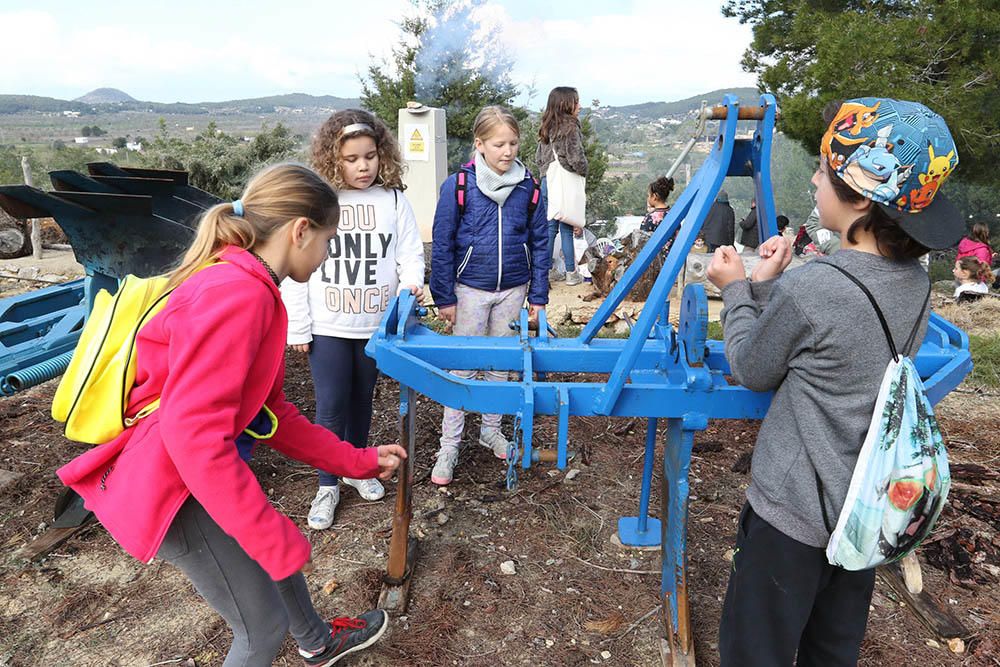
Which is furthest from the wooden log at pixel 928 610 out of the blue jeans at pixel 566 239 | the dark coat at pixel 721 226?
the blue jeans at pixel 566 239

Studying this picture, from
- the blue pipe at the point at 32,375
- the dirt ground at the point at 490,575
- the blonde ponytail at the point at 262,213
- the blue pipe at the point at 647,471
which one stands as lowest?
the dirt ground at the point at 490,575

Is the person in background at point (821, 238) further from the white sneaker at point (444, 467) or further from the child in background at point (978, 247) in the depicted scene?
the white sneaker at point (444, 467)

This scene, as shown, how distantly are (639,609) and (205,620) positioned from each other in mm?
1613

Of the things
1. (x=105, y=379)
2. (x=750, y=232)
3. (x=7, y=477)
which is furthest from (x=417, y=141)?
(x=105, y=379)

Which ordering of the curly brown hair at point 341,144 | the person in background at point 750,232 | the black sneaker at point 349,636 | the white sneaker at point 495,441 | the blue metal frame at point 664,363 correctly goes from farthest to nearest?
the person in background at point 750,232 → the white sneaker at point 495,441 → the curly brown hair at point 341,144 → the black sneaker at point 349,636 → the blue metal frame at point 664,363

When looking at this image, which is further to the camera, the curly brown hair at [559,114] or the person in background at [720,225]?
the person in background at [720,225]

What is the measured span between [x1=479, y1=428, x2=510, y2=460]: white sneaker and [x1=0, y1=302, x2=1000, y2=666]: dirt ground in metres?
0.05

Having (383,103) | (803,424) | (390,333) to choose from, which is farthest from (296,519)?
(383,103)

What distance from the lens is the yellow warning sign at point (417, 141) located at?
9023mm

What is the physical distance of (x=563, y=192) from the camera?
7168mm

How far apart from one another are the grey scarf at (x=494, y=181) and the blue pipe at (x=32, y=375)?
2070 mm

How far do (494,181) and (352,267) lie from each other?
2.60 ft

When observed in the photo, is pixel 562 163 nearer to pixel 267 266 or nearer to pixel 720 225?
pixel 720 225

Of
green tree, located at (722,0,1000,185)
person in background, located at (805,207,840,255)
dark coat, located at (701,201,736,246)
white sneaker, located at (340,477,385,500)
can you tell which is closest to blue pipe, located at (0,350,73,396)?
white sneaker, located at (340,477,385,500)
